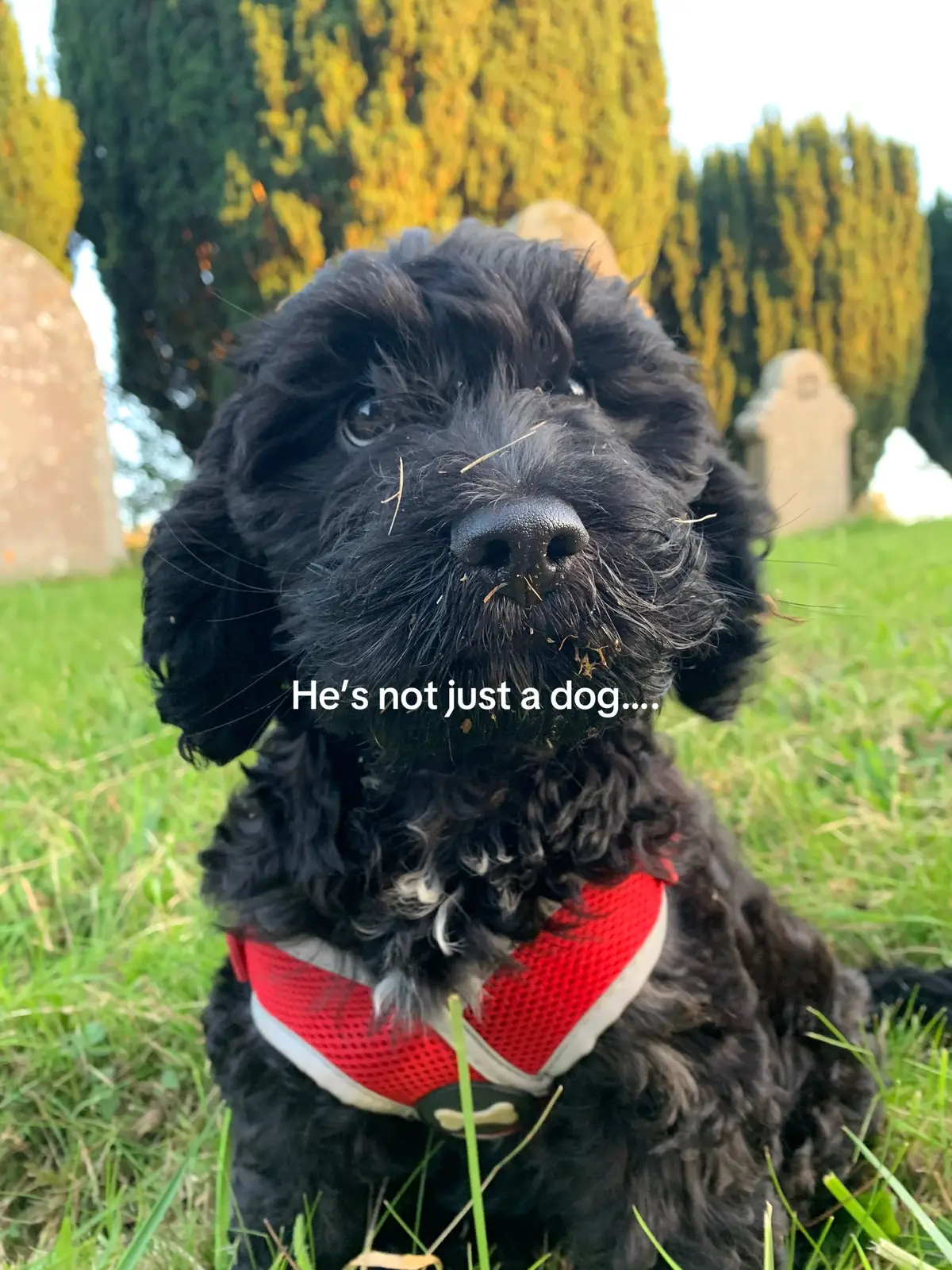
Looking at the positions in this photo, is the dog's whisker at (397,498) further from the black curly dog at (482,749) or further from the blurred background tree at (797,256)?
the blurred background tree at (797,256)

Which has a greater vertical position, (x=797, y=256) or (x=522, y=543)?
(x=797, y=256)

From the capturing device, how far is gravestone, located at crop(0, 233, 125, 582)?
31.3 feet

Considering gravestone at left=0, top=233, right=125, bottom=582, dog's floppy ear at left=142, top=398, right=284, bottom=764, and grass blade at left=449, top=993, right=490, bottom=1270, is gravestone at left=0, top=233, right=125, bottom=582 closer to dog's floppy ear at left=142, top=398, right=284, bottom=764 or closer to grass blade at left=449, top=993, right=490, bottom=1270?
dog's floppy ear at left=142, top=398, right=284, bottom=764

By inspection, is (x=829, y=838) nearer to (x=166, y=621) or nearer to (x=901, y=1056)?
(x=901, y=1056)

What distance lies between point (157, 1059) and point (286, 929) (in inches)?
38.7

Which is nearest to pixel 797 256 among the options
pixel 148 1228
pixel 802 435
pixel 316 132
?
pixel 802 435

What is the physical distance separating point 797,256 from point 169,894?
53.7 ft

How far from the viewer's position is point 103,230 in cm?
1159

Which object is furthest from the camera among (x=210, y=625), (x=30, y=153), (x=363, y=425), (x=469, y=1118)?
(x=30, y=153)

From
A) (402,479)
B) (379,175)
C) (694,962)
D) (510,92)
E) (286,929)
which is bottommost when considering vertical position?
(694,962)

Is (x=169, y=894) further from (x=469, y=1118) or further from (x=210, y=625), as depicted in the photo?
(x=469, y=1118)

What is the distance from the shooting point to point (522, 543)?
1214 millimetres

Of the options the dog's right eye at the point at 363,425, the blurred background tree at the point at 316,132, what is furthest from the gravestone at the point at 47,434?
the dog's right eye at the point at 363,425

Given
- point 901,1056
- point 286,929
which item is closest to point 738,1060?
point 901,1056
